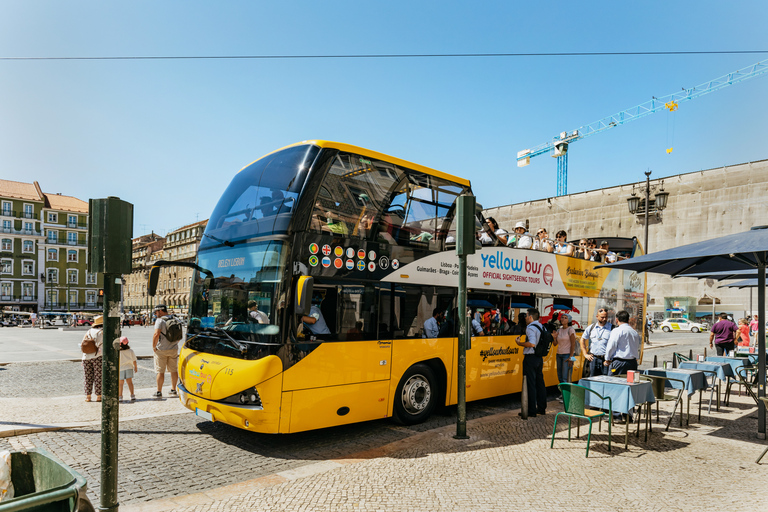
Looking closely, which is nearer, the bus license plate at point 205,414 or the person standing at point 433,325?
the bus license plate at point 205,414

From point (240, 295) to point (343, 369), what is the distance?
167cm

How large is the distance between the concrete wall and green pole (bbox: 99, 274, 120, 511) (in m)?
41.0

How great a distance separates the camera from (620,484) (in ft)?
18.5

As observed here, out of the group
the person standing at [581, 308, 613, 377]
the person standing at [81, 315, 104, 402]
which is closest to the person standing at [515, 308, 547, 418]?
the person standing at [581, 308, 613, 377]

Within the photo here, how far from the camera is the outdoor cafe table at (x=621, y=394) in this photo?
693cm

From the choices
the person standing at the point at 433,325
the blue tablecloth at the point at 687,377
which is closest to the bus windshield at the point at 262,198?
the person standing at the point at 433,325

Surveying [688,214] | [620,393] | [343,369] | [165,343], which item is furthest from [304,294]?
[688,214]

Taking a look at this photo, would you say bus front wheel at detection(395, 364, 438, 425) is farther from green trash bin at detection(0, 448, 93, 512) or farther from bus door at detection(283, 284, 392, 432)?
green trash bin at detection(0, 448, 93, 512)

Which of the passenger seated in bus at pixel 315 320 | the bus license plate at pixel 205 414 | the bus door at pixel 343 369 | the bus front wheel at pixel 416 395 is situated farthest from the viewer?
the bus front wheel at pixel 416 395

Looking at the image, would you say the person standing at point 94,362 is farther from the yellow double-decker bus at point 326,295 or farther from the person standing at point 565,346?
the person standing at point 565,346

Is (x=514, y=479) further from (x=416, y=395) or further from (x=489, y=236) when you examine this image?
(x=489, y=236)

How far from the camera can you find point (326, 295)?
7.08 meters

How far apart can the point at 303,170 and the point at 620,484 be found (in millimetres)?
5172

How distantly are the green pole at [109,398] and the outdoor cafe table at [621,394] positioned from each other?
572 cm
